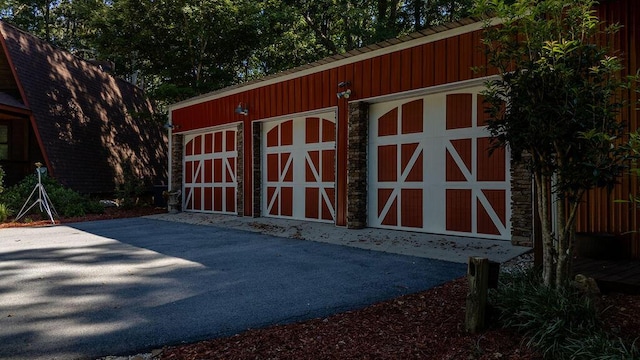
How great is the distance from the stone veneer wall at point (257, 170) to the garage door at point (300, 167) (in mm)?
116

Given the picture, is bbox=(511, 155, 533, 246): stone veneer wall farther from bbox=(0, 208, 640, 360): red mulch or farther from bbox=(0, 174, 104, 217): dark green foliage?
bbox=(0, 174, 104, 217): dark green foliage

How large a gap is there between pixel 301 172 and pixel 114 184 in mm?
9336

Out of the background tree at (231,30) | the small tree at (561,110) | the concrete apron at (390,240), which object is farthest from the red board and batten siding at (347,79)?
the background tree at (231,30)

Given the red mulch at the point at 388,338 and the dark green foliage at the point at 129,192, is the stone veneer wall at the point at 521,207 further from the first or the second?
the dark green foliage at the point at 129,192

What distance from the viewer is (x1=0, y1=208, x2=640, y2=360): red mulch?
2490 mm

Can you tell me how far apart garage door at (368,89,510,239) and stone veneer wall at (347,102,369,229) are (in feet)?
0.51

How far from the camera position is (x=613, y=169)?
8.27 ft

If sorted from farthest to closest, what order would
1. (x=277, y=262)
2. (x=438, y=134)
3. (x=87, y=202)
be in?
(x=87, y=202) → (x=438, y=134) → (x=277, y=262)

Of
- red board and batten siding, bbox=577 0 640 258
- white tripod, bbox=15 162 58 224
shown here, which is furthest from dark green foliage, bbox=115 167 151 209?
red board and batten siding, bbox=577 0 640 258

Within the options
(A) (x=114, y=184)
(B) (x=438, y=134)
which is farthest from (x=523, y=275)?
(A) (x=114, y=184)

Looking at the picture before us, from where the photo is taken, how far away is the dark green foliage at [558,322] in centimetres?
219

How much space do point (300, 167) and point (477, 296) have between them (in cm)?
723

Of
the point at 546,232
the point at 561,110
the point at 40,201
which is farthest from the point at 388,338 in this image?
the point at 40,201

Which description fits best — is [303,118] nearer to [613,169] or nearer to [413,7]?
[613,169]
